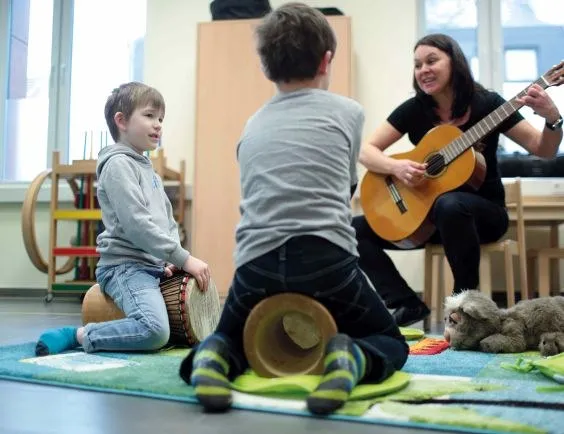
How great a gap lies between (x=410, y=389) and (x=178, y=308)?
0.77 m

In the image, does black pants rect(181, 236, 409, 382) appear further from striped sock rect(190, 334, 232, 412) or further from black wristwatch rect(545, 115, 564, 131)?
black wristwatch rect(545, 115, 564, 131)

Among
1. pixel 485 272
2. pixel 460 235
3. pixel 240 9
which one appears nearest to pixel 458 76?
pixel 460 235

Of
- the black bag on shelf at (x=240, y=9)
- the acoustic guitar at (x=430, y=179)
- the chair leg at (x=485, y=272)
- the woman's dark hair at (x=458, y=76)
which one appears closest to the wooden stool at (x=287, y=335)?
the acoustic guitar at (x=430, y=179)

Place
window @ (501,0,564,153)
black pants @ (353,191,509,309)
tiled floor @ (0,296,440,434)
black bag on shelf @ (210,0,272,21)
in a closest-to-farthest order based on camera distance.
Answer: tiled floor @ (0,296,440,434)
black pants @ (353,191,509,309)
black bag on shelf @ (210,0,272,21)
window @ (501,0,564,153)

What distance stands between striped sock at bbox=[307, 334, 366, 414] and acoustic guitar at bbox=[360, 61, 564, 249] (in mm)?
1230

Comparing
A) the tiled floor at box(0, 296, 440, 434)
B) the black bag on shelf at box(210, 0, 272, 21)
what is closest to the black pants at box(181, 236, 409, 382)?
the tiled floor at box(0, 296, 440, 434)

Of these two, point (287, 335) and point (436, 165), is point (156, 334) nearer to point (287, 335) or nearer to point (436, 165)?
point (287, 335)

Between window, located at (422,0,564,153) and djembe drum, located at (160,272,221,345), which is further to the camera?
window, located at (422,0,564,153)

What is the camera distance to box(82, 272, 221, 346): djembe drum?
5.62ft

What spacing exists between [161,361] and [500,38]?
348 centimetres

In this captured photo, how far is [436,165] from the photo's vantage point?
2.25 meters

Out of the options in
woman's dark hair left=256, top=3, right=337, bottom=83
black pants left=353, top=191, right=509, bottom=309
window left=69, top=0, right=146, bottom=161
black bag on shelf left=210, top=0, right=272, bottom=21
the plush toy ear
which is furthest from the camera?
window left=69, top=0, right=146, bottom=161

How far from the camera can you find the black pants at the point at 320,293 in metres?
1.12

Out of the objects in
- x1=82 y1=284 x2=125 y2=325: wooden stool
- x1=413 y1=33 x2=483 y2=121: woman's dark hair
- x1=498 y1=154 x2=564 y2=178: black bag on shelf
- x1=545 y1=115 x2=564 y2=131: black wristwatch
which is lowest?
x1=82 y1=284 x2=125 y2=325: wooden stool
